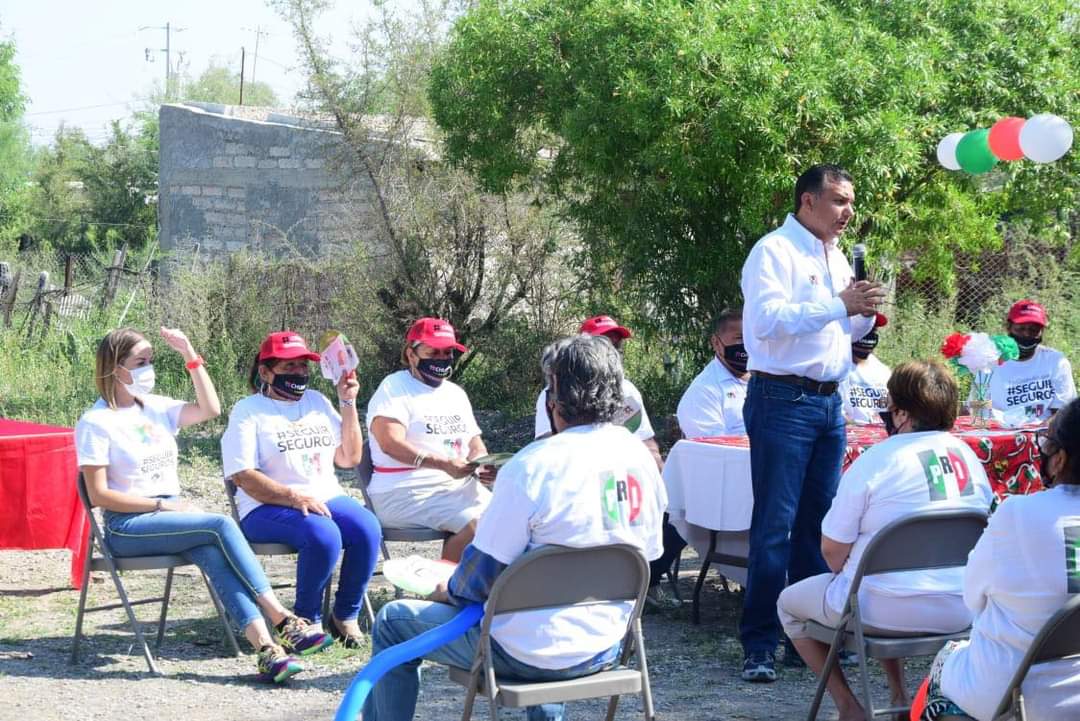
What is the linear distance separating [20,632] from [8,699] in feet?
3.91

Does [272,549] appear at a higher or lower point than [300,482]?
lower

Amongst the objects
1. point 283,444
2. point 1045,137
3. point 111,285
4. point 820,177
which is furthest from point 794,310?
point 111,285

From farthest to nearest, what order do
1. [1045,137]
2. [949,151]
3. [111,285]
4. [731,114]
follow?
[111,285] → [731,114] → [949,151] → [1045,137]

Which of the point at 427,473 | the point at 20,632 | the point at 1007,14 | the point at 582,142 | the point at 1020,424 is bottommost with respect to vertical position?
the point at 20,632

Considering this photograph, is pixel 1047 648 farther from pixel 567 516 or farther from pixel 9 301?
pixel 9 301

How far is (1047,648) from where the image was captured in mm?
3070

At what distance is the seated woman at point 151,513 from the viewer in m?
5.27

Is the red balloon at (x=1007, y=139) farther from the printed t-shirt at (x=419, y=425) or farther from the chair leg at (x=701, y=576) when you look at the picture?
the printed t-shirt at (x=419, y=425)

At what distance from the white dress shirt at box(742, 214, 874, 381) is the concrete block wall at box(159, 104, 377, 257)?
11.2 metres

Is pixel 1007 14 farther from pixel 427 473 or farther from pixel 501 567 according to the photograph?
pixel 501 567

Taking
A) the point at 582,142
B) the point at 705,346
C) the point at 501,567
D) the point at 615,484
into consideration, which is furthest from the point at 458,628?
the point at 705,346

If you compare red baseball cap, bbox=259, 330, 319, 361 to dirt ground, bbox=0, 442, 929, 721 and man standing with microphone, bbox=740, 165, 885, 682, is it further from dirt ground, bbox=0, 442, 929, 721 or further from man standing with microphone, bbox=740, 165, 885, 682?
man standing with microphone, bbox=740, 165, 885, 682

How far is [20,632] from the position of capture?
6.00 meters

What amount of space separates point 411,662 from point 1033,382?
4.72 m
